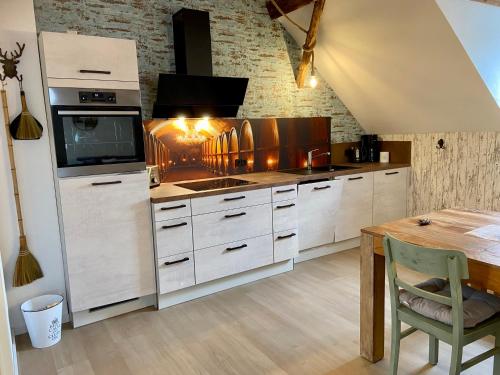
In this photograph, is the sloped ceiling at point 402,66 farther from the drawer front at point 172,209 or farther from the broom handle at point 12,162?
the broom handle at point 12,162

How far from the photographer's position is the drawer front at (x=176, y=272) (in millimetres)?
2758

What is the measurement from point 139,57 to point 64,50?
33.2 inches

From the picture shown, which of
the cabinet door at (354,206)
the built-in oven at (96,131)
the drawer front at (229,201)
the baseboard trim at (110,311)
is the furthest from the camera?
the cabinet door at (354,206)

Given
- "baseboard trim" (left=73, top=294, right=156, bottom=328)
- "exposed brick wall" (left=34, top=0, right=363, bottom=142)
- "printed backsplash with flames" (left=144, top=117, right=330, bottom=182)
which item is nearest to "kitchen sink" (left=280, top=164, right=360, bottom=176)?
"printed backsplash with flames" (left=144, top=117, right=330, bottom=182)

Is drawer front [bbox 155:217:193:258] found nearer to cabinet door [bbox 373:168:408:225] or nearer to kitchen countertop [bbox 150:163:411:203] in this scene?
kitchen countertop [bbox 150:163:411:203]

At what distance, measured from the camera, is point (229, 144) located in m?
3.70

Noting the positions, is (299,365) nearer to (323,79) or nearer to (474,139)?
(474,139)

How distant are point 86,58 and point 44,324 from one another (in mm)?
1770

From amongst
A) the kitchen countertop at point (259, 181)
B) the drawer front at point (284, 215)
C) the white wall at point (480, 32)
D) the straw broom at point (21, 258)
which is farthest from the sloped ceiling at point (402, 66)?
the straw broom at point (21, 258)

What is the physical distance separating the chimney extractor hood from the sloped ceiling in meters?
1.15

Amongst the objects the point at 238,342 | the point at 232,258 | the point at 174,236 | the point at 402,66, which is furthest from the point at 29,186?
the point at 402,66

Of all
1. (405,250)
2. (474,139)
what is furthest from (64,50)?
(474,139)

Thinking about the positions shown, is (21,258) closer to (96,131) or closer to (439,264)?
(96,131)

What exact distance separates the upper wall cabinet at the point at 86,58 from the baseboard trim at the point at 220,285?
168cm
